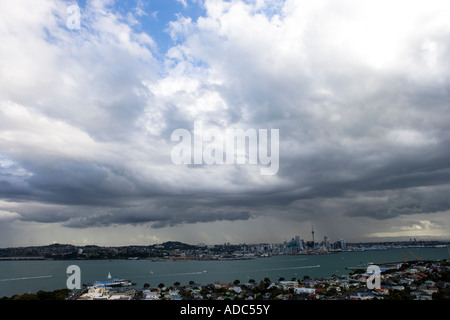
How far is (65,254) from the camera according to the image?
177 feet

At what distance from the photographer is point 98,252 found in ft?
188
